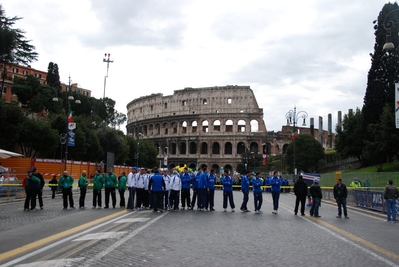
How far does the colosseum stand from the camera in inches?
4011

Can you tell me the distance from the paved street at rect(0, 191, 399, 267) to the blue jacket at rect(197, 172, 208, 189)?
5.14 m

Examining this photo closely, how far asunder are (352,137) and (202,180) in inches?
1753

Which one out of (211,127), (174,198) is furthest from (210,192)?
(211,127)

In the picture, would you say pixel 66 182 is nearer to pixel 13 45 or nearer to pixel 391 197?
pixel 391 197

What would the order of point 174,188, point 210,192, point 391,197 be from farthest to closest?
1. point 210,192
2. point 174,188
3. point 391,197

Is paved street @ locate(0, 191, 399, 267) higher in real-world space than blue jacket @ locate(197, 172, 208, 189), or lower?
lower

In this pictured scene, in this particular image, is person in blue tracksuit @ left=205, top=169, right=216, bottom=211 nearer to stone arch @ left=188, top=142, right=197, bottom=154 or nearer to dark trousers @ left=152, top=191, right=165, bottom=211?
dark trousers @ left=152, top=191, right=165, bottom=211

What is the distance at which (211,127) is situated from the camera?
340 feet

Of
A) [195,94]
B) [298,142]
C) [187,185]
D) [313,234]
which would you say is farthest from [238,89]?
[313,234]

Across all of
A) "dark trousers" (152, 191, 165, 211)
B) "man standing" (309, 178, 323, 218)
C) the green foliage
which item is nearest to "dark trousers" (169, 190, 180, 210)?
"dark trousers" (152, 191, 165, 211)

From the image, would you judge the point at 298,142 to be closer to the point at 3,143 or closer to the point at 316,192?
the point at 3,143

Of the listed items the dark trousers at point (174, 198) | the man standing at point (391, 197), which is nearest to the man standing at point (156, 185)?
the dark trousers at point (174, 198)

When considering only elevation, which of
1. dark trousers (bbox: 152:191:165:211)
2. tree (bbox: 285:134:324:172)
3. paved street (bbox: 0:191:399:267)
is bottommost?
paved street (bbox: 0:191:399:267)

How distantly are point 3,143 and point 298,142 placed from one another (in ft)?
127
